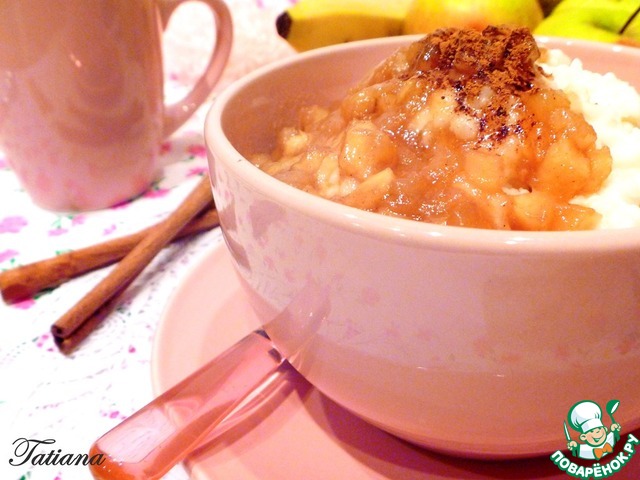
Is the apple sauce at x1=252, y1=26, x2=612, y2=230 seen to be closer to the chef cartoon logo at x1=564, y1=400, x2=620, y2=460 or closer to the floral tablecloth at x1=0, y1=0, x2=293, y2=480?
the chef cartoon logo at x1=564, y1=400, x2=620, y2=460

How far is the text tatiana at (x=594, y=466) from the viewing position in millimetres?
567

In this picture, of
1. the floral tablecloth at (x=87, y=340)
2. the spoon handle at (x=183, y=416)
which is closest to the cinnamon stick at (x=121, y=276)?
the floral tablecloth at (x=87, y=340)

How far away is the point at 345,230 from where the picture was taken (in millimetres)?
445

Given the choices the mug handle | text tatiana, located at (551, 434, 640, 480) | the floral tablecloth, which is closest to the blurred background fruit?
the mug handle

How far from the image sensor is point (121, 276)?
3.38 feet

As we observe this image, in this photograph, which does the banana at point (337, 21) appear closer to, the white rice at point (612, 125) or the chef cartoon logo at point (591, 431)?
the white rice at point (612, 125)

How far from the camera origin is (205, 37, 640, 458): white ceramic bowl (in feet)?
1.36

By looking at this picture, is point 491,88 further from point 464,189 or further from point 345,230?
point 345,230

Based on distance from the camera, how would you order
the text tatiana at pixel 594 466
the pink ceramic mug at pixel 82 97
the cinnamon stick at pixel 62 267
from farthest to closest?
the pink ceramic mug at pixel 82 97, the cinnamon stick at pixel 62 267, the text tatiana at pixel 594 466

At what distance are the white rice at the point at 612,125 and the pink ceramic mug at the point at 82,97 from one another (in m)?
0.88

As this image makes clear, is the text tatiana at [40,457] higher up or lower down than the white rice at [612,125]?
lower down

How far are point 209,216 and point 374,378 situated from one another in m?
0.76

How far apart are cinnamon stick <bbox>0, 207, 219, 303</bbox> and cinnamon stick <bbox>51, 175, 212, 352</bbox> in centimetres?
4

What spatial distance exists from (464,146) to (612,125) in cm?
23
